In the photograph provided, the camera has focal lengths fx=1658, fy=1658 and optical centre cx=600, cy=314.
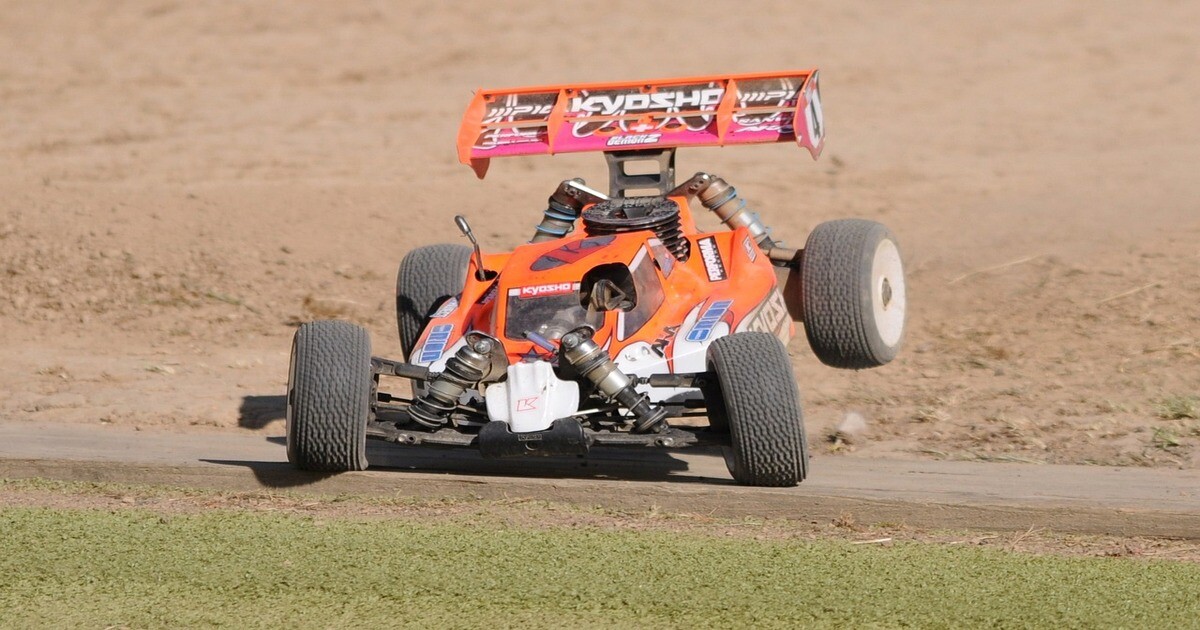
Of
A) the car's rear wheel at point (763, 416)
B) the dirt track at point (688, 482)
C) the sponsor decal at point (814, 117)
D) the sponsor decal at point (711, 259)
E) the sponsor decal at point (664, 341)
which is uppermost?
the sponsor decal at point (814, 117)

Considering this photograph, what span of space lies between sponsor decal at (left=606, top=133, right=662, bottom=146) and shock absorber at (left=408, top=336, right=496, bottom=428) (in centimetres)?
239

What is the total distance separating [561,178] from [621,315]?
30.3ft

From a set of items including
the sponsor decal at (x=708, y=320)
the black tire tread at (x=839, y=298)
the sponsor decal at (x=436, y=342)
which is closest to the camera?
the sponsor decal at (x=708, y=320)

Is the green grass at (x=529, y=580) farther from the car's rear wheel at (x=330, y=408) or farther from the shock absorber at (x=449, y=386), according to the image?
the shock absorber at (x=449, y=386)

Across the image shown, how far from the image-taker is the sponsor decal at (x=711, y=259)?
9.02 meters

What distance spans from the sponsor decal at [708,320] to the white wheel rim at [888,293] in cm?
140

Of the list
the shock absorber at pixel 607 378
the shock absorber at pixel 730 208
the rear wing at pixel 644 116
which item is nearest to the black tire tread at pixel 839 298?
the shock absorber at pixel 730 208

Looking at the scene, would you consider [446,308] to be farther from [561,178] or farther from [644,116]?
[561,178]

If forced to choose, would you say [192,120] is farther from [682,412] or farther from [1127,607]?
[1127,607]

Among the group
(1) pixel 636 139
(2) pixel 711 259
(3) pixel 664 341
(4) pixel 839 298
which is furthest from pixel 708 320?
(1) pixel 636 139

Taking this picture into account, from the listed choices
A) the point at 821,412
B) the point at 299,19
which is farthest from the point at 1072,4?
the point at 821,412

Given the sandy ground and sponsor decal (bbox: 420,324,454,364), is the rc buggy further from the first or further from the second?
the sandy ground

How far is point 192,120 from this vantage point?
808 inches

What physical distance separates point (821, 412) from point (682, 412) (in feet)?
7.90
